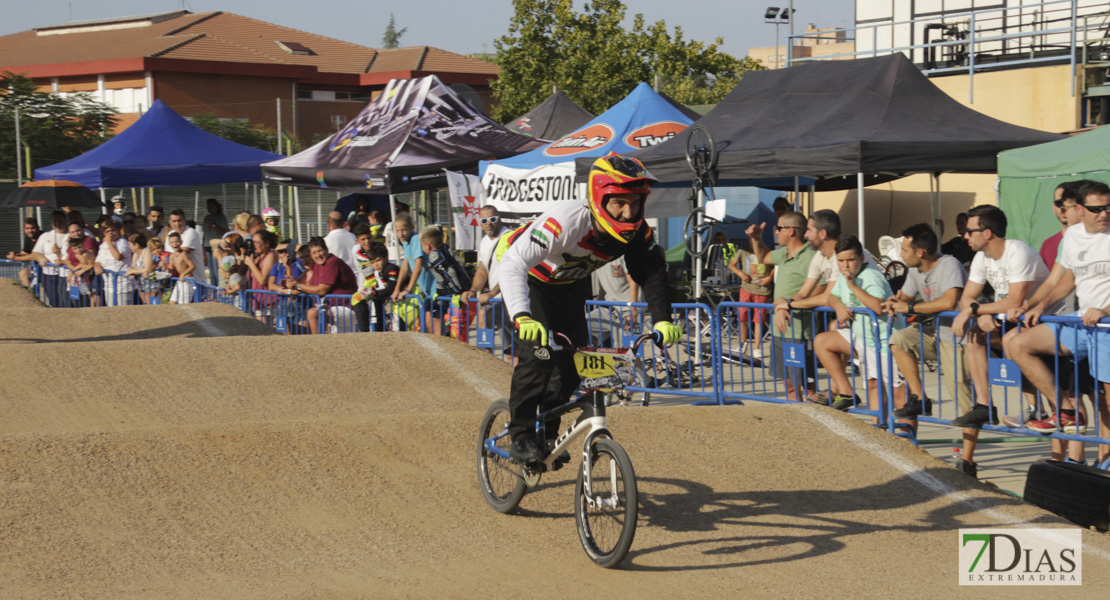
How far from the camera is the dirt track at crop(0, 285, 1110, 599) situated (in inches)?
195

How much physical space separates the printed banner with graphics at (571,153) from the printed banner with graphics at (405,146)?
1306 mm

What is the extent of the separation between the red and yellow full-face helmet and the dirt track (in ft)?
5.44

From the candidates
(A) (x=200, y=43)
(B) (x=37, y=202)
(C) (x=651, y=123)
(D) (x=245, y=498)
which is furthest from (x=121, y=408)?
(A) (x=200, y=43)

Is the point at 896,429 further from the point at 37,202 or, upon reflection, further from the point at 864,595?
the point at 37,202

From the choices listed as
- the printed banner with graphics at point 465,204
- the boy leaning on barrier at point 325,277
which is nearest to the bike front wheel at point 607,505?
the boy leaning on barrier at point 325,277

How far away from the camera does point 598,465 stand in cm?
510

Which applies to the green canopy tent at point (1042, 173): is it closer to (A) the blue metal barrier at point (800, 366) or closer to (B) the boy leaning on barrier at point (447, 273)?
(A) the blue metal barrier at point (800, 366)

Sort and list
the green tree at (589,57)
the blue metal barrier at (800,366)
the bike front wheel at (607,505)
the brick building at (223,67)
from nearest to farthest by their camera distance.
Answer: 1. the bike front wheel at (607,505)
2. the blue metal barrier at (800,366)
3. the green tree at (589,57)
4. the brick building at (223,67)

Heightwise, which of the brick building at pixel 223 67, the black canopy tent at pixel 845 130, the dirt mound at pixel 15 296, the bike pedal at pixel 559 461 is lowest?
the bike pedal at pixel 559 461

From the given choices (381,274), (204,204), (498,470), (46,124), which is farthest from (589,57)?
(498,470)

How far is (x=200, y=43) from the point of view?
188 feet

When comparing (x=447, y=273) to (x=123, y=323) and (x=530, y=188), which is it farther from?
(x=123, y=323)

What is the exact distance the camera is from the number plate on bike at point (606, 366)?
5195 mm

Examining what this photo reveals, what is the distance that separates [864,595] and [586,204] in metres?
2.35
